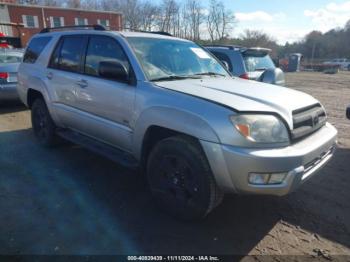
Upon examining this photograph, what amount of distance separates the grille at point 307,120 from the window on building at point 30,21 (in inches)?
1731

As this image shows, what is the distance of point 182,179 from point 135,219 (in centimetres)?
66

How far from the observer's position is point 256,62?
734 centimetres

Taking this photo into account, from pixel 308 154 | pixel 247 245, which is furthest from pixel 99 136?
pixel 308 154

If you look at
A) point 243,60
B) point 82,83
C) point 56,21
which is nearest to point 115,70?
point 82,83

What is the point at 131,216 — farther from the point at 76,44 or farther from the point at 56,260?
the point at 76,44

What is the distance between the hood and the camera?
2709 mm

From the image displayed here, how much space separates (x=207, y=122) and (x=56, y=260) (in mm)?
1694

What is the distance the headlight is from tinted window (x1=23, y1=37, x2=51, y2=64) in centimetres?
388

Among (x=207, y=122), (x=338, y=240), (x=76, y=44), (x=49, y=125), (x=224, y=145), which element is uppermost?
(x=76, y=44)

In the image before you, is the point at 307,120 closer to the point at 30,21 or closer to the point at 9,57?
the point at 9,57

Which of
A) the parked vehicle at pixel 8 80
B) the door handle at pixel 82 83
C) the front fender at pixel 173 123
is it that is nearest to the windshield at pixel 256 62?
the door handle at pixel 82 83

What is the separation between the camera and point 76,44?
14.2 feet

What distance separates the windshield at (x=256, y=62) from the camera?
708cm

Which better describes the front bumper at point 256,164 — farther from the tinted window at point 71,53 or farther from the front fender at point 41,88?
the front fender at point 41,88
